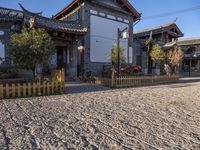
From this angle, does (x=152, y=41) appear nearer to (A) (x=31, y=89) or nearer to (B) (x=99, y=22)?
(B) (x=99, y=22)

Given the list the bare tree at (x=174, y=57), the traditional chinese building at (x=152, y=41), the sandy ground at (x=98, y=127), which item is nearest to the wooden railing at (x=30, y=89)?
the sandy ground at (x=98, y=127)

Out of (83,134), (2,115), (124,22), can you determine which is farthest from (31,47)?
(124,22)

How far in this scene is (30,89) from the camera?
8547mm

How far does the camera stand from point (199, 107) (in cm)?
685

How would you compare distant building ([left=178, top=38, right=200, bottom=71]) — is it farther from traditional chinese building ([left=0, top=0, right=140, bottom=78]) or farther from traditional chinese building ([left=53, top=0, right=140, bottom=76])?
traditional chinese building ([left=0, top=0, right=140, bottom=78])

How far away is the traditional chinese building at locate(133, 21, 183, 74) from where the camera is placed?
851 inches

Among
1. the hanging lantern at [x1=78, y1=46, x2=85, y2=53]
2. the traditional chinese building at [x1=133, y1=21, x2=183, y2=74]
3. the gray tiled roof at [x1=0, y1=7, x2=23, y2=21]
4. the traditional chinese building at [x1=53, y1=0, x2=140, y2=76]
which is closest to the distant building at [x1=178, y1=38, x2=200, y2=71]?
the traditional chinese building at [x1=133, y1=21, x2=183, y2=74]

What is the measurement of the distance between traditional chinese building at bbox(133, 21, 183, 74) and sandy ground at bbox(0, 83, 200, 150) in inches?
581

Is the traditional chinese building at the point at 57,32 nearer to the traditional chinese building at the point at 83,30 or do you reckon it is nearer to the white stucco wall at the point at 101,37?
the traditional chinese building at the point at 83,30

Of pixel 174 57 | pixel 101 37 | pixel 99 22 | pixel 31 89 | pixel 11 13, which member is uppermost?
pixel 11 13

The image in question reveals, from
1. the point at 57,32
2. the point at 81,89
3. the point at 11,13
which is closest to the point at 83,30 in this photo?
the point at 57,32

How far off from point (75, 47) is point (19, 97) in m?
7.92

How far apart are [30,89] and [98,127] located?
502 centimetres

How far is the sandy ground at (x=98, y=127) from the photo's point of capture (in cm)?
357
